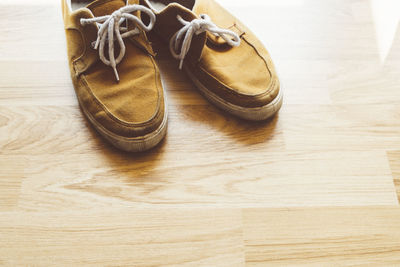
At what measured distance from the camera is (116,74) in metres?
0.78

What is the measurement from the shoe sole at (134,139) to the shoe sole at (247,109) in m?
0.12

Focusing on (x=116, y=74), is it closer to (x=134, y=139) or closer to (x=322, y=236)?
(x=134, y=139)

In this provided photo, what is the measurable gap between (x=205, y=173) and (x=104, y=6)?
417 millimetres

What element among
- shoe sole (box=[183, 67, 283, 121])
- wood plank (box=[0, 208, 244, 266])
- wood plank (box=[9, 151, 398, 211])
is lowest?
wood plank (box=[0, 208, 244, 266])

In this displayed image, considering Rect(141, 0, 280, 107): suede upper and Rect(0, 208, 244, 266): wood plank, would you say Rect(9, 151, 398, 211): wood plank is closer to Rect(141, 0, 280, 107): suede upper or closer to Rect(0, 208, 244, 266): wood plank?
Rect(0, 208, 244, 266): wood plank

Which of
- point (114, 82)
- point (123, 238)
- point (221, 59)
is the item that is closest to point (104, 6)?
point (114, 82)

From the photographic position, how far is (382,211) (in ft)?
2.53

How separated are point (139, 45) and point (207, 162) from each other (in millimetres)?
300

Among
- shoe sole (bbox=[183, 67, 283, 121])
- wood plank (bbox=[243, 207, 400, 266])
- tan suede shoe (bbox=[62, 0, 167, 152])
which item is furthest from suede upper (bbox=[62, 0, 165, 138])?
wood plank (bbox=[243, 207, 400, 266])

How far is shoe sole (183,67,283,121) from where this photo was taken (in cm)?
80

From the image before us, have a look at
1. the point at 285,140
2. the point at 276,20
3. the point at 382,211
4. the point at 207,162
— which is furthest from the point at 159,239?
the point at 276,20

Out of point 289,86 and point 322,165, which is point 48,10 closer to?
point 289,86

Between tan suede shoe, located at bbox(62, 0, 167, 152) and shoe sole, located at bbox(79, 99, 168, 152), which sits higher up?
tan suede shoe, located at bbox(62, 0, 167, 152)

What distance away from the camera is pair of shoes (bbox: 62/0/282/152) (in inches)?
29.8
